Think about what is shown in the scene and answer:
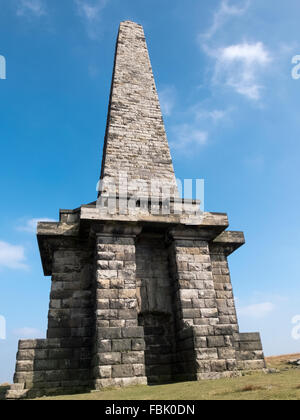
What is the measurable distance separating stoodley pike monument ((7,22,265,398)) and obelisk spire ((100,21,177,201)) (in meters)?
0.06

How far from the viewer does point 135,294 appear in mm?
7695

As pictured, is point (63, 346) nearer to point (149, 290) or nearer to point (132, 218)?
point (149, 290)

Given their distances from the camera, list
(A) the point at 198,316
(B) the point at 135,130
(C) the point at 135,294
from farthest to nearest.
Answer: (B) the point at 135,130 < (A) the point at 198,316 < (C) the point at 135,294

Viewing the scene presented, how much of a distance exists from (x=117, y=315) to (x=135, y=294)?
0.63 m

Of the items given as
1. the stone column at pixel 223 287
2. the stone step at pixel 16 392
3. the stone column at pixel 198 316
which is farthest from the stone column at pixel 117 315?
the stone column at pixel 223 287

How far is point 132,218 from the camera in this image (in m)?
8.41

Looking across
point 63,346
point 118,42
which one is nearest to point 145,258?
point 63,346

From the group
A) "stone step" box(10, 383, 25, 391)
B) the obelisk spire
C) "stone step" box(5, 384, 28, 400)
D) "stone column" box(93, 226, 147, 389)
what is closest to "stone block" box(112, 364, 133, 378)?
"stone column" box(93, 226, 147, 389)

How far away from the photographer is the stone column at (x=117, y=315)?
6.69 meters

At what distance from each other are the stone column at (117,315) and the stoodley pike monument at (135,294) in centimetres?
2

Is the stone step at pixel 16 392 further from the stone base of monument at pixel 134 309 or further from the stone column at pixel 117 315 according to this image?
the stone column at pixel 117 315

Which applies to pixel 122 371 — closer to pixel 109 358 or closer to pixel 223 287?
pixel 109 358

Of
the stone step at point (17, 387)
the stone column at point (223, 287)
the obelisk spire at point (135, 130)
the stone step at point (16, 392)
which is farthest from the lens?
the obelisk spire at point (135, 130)

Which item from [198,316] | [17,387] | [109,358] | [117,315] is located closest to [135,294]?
[117,315]
